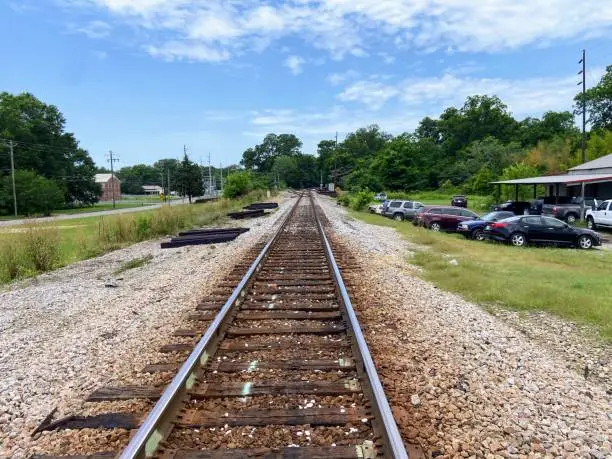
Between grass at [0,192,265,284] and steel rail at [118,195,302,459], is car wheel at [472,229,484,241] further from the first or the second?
steel rail at [118,195,302,459]

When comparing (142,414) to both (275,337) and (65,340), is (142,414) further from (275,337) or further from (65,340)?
(65,340)

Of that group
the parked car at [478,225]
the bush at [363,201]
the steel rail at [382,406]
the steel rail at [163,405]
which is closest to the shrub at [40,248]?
the steel rail at [163,405]

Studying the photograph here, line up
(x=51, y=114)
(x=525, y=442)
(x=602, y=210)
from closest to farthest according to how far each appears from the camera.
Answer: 1. (x=525, y=442)
2. (x=602, y=210)
3. (x=51, y=114)

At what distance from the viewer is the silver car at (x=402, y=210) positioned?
34719 mm

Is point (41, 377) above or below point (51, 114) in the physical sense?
below

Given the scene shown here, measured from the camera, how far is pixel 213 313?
23.3 feet

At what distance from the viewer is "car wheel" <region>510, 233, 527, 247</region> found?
1953cm

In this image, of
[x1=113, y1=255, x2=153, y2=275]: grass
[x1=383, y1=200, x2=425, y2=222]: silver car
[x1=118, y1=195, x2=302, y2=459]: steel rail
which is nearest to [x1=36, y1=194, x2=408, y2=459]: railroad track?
[x1=118, y1=195, x2=302, y2=459]: steel rail

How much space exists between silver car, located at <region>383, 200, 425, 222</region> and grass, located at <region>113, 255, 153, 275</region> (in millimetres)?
22344

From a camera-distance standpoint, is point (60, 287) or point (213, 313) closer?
point (213, 313)

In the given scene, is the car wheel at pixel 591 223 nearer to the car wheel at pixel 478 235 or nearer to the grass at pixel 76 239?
the car wheel at pixel 478 235

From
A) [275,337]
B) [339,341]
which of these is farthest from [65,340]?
[339,341]

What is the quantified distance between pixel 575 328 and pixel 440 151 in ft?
402

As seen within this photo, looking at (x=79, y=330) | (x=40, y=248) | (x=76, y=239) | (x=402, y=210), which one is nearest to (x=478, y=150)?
(x=402, y=210)
